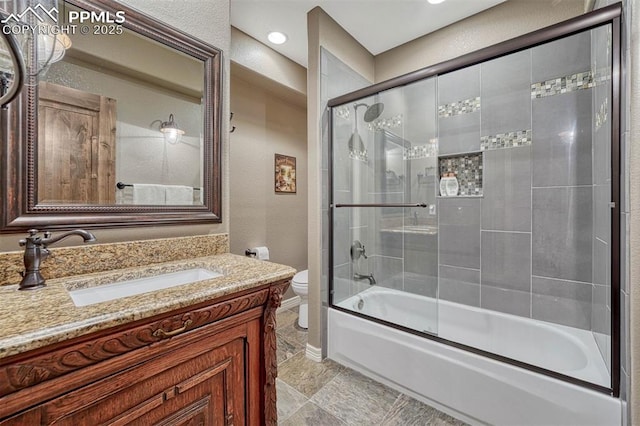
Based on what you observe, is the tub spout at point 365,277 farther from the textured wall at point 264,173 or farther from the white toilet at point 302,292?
the textured wall at point 264,173

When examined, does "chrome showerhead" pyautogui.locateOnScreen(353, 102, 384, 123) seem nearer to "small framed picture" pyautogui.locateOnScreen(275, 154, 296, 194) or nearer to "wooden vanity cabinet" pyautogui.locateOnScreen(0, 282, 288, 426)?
"small framed picture" pyautogui.locateOnScreen(275, 154, 296, 194)

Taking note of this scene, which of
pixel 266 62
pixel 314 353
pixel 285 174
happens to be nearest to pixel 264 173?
pixel 285 174

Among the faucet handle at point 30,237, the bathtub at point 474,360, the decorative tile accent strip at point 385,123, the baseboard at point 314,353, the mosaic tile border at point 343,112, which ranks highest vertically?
the mosaic tile border at point 343,112

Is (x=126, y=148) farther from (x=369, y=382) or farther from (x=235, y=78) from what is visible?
(x=369, y=382)

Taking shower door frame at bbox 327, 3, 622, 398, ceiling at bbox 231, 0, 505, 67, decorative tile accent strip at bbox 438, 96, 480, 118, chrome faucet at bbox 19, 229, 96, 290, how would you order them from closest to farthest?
chrome faucet at bbox 19, 229, 96, 290 < shower door frame at bbox 327, 3, 622, 398 < ceiling at bbox 231, 0, 505, 67 < decorative tile accent strip at bbox 438, 96, 480, 118

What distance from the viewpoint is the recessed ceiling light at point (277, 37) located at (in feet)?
7.86

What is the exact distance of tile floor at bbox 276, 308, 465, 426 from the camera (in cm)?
154

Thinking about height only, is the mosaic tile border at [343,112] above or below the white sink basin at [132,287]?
above

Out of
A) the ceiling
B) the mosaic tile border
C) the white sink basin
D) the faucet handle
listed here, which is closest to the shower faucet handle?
the mosaic tile border

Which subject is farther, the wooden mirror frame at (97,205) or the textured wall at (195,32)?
the textured wall at (195,32)

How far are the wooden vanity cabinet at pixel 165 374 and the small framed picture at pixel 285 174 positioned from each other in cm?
214

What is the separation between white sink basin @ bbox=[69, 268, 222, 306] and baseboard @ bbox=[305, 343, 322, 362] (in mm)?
1309

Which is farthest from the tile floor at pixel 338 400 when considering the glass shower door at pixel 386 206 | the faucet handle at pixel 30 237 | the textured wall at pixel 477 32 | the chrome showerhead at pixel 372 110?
the textured wall at pixel 477 32

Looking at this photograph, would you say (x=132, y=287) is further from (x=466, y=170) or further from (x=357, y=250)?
(x=466, y=170)
